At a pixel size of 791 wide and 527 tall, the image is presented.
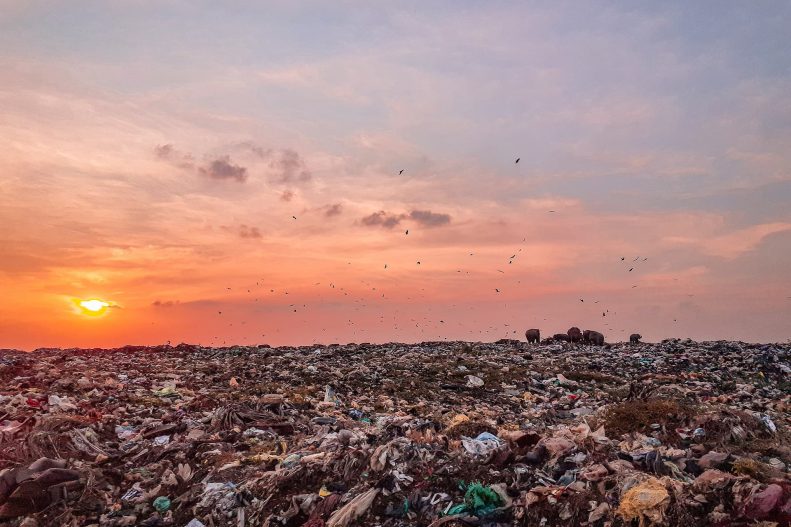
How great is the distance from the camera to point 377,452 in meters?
6.14

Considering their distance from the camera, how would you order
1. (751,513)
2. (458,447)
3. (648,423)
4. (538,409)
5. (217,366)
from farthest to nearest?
(217,366) → (538,409) → (648,423) → (458,447) → (751,513)

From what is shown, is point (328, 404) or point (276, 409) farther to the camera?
point (328, 404)

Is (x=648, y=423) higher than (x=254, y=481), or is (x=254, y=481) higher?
(x=648, y=423)

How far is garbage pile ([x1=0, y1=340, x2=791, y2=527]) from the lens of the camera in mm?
5105

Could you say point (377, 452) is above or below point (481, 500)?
above

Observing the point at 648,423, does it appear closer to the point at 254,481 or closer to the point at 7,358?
the point at 254,481

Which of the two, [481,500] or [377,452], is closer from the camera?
[481,500]

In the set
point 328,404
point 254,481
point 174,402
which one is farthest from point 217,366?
point 254,481

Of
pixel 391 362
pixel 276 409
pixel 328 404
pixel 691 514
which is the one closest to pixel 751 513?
pixel 691 514

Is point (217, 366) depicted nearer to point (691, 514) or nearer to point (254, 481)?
point (254, 481)

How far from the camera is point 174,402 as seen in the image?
1108 centimetres

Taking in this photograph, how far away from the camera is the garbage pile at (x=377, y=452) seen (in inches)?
201

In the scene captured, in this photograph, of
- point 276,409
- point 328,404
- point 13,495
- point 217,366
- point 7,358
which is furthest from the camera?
point 7,358

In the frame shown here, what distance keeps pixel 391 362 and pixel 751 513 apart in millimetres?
12466
